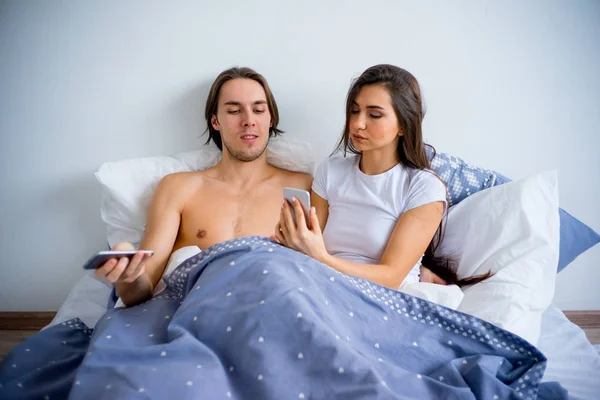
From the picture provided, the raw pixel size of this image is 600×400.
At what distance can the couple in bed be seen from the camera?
108cm

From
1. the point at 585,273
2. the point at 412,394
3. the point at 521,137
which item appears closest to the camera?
the point at 412,394

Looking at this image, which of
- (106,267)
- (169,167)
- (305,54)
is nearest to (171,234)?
(169,167)

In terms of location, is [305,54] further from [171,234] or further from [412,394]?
[412,394]

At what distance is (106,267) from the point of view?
2.96ft

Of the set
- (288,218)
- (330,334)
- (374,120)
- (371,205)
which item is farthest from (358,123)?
(330,334)

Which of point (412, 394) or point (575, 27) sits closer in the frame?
point (412, 394)

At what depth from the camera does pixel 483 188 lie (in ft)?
4.44

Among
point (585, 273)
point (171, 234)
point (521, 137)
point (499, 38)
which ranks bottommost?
point (585, 273)

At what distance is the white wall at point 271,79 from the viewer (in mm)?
1449

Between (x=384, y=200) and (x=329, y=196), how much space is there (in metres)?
0.20

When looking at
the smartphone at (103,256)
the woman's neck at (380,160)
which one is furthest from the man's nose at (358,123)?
the smartphone at (103,256)

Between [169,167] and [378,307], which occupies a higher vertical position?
[169,167]

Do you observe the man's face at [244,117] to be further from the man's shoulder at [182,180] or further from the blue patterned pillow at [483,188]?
the blue patterned pillow at [483,188]

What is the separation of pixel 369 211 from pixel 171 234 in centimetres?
64
